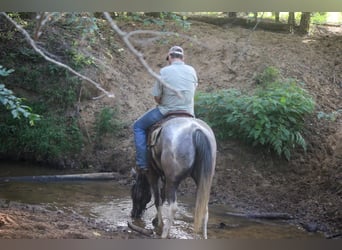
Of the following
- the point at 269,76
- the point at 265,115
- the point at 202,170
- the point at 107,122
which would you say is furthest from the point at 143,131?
the point at 269,76

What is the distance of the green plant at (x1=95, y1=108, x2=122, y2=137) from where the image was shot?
3629 millimetres

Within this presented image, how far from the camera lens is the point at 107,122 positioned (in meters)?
3.66

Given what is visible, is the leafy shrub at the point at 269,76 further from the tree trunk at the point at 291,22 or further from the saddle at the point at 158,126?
the saddle at the point at 158,126

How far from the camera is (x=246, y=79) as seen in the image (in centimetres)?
383

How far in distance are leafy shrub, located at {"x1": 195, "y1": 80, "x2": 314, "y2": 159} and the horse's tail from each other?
1.89 ft

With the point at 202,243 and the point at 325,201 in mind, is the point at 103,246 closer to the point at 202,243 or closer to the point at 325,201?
the point at 202,243

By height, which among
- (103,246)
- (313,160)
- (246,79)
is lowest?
(103,246)

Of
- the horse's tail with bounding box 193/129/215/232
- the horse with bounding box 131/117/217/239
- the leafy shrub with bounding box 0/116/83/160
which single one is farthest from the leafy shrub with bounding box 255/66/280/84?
the leafy shrub with bounding box 0/116/83/160

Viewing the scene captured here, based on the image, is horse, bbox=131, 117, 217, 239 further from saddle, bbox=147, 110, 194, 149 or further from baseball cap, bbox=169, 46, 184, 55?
baseball cap, bbox=169, 46, 184, 55

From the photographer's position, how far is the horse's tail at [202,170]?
300cm

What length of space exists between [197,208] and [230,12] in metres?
1.52

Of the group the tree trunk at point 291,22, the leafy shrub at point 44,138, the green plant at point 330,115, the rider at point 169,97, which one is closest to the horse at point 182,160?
the rider at point 169,97

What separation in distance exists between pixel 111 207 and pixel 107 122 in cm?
67
